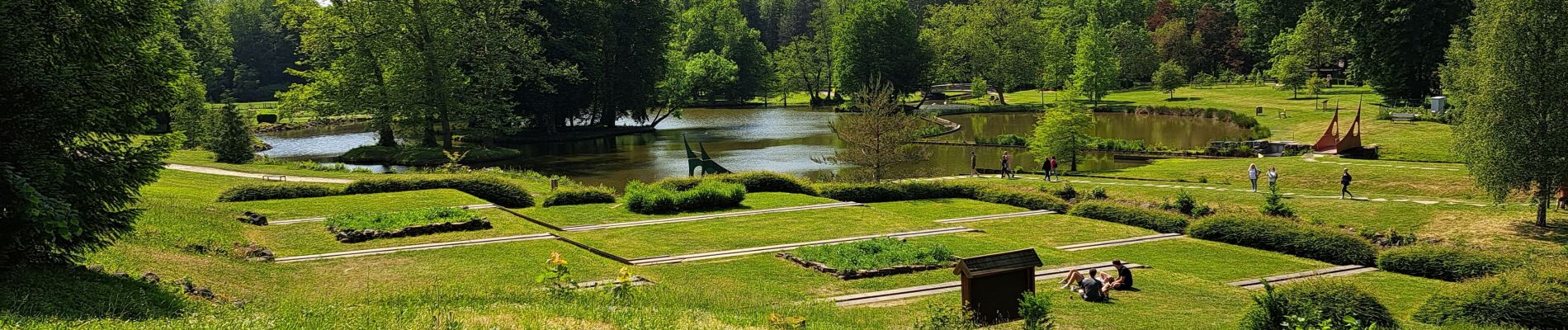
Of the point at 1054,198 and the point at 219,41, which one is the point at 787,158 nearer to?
the point at 1054,198

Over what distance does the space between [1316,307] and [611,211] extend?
63.3ft

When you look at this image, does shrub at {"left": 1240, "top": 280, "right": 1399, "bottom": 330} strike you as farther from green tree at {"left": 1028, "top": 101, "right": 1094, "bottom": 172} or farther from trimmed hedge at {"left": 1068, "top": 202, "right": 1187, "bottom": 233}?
green tree at {"left": 1028, "top": 101, "right": 1094, "bottom": 172}

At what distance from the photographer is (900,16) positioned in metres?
91.4

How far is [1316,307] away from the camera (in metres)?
13.8

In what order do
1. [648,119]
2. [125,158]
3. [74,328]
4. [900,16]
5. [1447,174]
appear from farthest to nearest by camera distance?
[900,16] < [648,119] < [1447,174] < [125,158] < [74,328]

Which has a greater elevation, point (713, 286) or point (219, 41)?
point (219, 41)

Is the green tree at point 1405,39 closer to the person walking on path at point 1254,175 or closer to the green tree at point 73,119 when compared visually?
the person walking on path at point 1254,175

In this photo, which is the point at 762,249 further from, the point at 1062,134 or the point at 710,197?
the point at 1062,134

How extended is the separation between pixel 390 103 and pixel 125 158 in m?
40.2

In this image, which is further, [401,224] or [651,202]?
[651,202]

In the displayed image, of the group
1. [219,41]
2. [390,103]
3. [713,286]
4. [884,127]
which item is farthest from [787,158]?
[219,41]

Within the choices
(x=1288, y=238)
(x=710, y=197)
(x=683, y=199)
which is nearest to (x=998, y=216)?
(x=1288, y=238)

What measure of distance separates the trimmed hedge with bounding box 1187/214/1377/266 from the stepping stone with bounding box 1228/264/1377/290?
382 millimetres

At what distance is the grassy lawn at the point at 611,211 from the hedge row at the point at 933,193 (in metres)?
1.45
